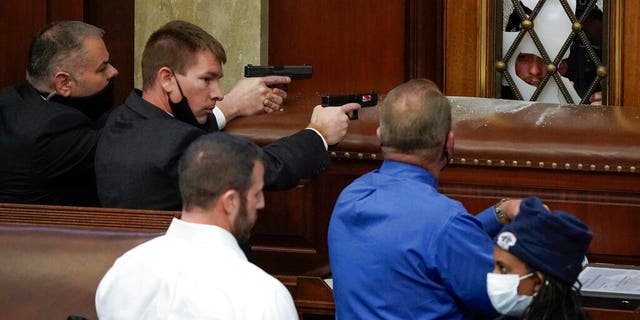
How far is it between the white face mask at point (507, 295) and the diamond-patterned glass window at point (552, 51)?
2310 mm

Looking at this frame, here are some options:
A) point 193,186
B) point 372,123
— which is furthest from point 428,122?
point 372,123

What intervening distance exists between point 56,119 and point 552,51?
78.3 inches

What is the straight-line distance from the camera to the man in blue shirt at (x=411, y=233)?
110 inches

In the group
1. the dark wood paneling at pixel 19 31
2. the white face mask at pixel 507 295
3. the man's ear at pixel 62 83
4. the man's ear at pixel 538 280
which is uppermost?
the dark wood paneling at pixel 19 31

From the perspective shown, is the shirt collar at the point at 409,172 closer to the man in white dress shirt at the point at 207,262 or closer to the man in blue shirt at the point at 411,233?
the man in blue shirt at the point at 411,233

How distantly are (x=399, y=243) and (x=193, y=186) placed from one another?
0.55 meters

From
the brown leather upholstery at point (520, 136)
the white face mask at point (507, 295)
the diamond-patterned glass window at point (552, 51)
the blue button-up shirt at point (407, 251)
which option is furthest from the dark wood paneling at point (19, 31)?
the white face mask at point (507, 295)

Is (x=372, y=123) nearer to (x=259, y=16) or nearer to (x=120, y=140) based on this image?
(x=120, y=140)

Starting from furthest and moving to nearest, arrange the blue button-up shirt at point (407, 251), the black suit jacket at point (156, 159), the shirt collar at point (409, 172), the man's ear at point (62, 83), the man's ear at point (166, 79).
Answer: the man's ear at point (62, 83) → the man's ear at point (166, 79) → the black suit jacket at point (156, 159) → the shirt collar at point (409, 172) → the blue button-up shirt at point (407, 251)

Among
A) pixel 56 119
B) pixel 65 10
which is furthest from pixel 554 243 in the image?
pixel 65 10

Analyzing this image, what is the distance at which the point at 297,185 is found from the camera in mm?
3893

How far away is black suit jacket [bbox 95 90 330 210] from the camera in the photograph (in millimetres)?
3498

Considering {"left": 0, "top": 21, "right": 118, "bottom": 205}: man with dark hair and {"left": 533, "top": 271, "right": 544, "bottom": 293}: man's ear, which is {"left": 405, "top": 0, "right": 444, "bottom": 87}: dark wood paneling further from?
{"left": 533, "top": 271, "right": 544, "bottom": 293}: man's ear

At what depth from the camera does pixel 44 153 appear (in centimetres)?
388
